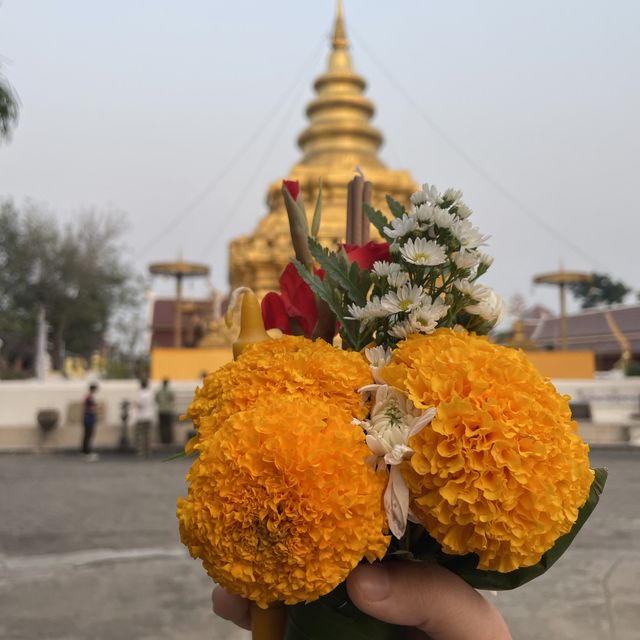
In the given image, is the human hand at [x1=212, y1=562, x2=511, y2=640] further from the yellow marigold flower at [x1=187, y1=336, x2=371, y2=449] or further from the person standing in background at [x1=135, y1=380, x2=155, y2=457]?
the person standing in background at [x1=135, y1=380, x2=155, y2=457]

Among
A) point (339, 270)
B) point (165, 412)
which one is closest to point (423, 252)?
point (339, 270)

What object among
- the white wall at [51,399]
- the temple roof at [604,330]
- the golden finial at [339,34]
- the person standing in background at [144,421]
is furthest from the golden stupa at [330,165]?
the temple roof at [604,330]

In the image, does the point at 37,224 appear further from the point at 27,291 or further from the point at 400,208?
the point at 400,208

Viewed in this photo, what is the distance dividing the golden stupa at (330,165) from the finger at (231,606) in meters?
14.9

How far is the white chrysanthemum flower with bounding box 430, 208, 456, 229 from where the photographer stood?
1328 millimetres

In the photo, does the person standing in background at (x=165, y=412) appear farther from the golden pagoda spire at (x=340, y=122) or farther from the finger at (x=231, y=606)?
the finger at (x=231, y=606)

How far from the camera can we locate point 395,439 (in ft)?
3.84

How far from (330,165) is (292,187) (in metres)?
17.0

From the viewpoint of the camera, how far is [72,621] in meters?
3.97

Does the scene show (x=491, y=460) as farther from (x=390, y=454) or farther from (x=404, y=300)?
(x=404, y=300)

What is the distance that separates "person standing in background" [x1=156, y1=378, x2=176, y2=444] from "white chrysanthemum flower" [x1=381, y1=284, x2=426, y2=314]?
35.5 feet

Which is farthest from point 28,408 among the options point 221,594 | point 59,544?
point 221,594

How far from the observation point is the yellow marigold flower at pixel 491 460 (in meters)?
1.11

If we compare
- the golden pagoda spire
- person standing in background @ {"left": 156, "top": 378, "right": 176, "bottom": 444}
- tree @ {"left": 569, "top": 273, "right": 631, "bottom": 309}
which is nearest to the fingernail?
person standing in background @ {"left": 156, "top": 378, "right": 176, "bottom": 444}
